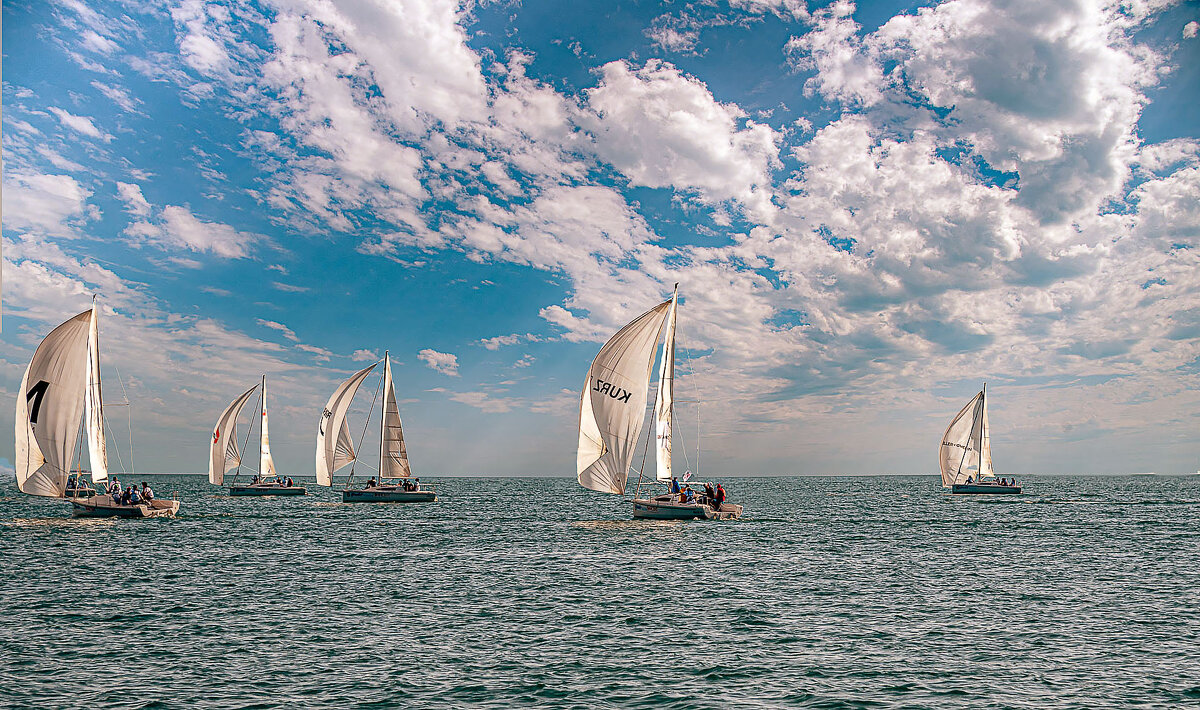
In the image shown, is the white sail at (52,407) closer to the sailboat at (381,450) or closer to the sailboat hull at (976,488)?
the sailboat at (381,450)

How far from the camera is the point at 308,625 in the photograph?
23.6 metres

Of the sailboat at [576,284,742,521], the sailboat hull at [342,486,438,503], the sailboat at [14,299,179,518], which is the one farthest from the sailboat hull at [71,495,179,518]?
the sailboat at [576,284,742,521]

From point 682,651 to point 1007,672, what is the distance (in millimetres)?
7962

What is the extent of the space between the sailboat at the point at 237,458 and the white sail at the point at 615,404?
195ft

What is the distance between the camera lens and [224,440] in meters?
91.1

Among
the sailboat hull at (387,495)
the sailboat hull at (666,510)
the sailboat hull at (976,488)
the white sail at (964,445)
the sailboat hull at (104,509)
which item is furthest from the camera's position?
the sailboat hull at (976,488)

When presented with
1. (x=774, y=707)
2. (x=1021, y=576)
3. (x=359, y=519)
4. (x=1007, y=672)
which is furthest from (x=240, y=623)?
(x=359, y=519)

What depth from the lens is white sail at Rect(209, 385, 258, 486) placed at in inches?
3556

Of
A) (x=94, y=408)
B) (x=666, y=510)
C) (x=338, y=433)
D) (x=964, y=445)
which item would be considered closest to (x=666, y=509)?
(x=666, y=510)

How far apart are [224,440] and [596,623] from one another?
8031 cm

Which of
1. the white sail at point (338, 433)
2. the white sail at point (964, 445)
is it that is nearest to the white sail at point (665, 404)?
the white sail at point (338, 433)

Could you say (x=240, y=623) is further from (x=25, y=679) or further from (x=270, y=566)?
(x=270, y=566)

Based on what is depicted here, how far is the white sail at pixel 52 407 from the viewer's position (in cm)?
4716

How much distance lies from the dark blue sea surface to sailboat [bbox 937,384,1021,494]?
152 ft
